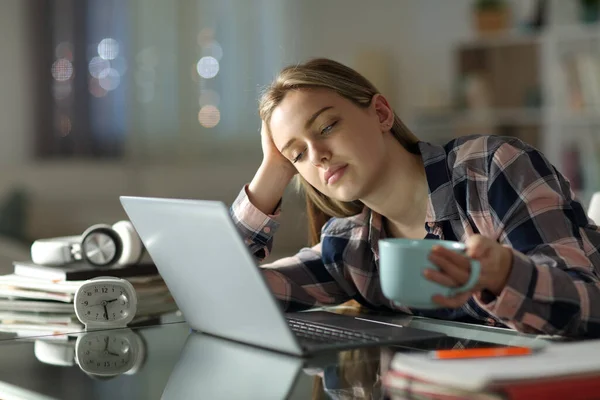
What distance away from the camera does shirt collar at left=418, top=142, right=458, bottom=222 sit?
141 cm

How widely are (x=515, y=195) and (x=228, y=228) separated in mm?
437

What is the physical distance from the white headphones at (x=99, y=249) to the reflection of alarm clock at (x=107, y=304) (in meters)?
0.20

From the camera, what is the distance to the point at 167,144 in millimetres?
5320

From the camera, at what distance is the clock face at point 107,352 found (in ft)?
3.64

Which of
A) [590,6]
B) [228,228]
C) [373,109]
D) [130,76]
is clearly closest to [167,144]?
[130,76]

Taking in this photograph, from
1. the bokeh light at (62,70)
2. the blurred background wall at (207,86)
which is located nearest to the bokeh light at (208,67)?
the blurred background wall at (207,86)

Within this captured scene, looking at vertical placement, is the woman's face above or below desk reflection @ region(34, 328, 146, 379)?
above

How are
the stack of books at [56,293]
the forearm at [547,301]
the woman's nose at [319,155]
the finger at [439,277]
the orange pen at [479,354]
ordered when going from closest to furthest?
the orange pen at [479,354] < the finger at [439,277] < the forearm at [547,301] < the woman's nose at [319,155] < the stack of books at [56,293]

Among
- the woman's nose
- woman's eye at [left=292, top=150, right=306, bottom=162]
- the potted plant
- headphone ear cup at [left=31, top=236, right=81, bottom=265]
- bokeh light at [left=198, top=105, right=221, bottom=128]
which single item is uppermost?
the woman's nose

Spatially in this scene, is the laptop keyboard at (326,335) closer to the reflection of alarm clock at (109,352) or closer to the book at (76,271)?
the reflection of alarm clock at (109,352)

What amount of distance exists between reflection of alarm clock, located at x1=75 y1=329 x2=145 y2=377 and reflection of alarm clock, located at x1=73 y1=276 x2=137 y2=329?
0.03 m

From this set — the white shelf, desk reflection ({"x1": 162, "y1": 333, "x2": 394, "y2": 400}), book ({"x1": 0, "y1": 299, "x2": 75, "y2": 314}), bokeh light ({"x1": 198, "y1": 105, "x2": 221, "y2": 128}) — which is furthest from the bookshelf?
desk reflection ({"x1": 162, "y1": 333, "x2": 394, "y2": 400})

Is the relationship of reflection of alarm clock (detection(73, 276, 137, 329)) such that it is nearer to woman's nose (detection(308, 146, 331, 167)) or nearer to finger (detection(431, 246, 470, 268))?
woman's nose (detection(308, 146, 331, 167))

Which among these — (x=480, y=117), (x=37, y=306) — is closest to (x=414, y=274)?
(x=37, y=306)
